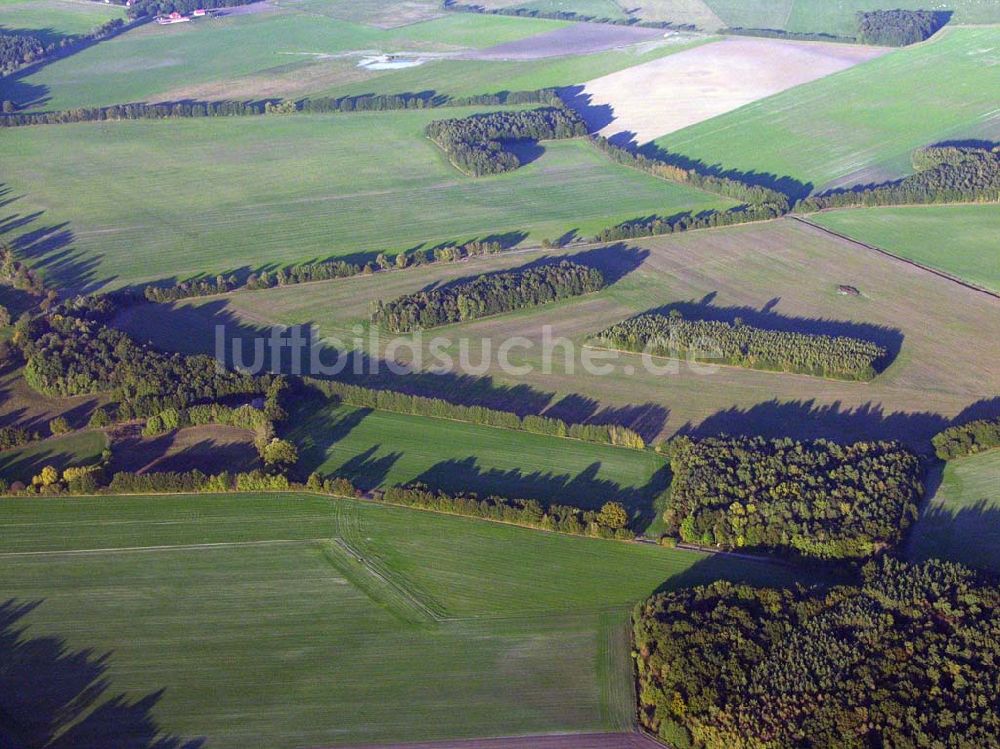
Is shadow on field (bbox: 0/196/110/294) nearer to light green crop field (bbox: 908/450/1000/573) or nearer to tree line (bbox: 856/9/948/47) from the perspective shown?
light green crop field (bbox: 908/450/1000/573)

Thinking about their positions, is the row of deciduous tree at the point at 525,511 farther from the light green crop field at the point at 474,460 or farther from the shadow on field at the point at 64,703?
the shadow on field at the point at 64,703

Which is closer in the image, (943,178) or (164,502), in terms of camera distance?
(164,502)

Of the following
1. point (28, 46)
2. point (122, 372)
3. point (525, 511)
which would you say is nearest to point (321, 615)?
point (525, 511)

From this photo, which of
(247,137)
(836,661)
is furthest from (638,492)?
(247,137)

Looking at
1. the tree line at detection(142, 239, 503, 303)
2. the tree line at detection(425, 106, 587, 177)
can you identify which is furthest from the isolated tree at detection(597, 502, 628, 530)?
the tree line at detection(425, 106, 587, 177)

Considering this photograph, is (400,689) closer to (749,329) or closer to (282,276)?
(749,329)
